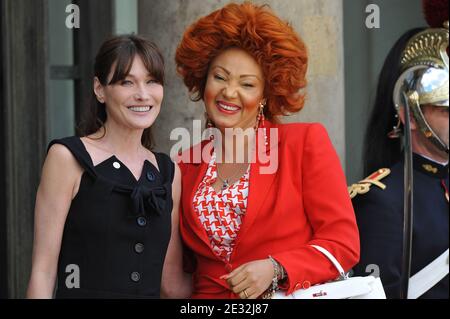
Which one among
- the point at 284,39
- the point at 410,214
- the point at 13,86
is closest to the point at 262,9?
the point at 284,39

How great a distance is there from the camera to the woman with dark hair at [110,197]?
4.17 m

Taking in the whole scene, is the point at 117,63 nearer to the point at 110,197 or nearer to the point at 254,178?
the point at 110,197

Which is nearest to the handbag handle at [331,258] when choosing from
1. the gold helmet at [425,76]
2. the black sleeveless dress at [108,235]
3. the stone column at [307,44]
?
the black sleeveless dress at [108,235]

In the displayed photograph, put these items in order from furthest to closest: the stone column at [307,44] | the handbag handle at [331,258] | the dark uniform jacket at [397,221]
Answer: the stone column at [307,44] < the dark uniform jacket at [397,221] < the handbag handle at [331,258]

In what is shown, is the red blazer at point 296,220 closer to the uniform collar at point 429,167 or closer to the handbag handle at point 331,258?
the handbag handle at point 331,258

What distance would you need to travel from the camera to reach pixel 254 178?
4.45 metres

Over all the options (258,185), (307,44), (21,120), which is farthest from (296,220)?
(21,120)

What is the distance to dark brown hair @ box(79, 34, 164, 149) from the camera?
435 cm

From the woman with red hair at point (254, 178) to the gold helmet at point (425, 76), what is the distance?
1.67 ft

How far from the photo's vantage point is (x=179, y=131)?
5336 mm

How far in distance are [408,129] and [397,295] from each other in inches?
26.9

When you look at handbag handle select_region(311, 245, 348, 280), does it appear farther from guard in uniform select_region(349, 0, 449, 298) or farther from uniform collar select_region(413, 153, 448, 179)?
uniform collar select_region(413, 153, 448, 179)

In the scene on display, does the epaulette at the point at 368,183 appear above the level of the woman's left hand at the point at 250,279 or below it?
above
